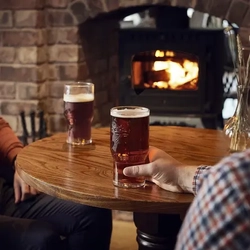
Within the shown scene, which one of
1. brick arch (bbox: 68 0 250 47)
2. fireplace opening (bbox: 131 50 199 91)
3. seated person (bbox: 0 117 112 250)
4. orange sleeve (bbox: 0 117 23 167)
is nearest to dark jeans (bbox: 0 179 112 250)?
seated person (bbox: 0 117 112 250)

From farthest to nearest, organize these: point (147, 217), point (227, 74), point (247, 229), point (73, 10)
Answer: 1. point (227, 74)
2. point (73, 10)
3. point (147, 217)
4. point (247, 229)

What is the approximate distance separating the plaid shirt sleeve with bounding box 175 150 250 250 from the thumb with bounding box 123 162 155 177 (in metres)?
0.56

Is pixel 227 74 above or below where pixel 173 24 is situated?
below

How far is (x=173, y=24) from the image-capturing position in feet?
9.30

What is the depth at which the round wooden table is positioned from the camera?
117 cm

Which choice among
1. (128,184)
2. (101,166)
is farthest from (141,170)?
(101,166)

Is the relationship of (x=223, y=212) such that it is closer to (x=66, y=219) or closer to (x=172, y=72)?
(x=66, y=219)

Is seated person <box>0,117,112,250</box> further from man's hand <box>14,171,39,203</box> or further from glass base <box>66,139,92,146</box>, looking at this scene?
glass base <box>66,139,92,146</box>

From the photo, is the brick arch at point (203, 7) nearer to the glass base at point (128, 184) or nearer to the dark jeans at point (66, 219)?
the dark jeans at point (66, 219)

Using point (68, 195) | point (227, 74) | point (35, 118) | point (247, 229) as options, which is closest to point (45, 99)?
point (35, 118)

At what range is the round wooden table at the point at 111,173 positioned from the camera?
1.17m

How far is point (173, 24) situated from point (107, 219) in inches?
53.9

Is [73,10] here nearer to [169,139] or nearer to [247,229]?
[169,139]

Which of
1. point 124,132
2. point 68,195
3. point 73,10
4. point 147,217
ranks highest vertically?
point 73,10
